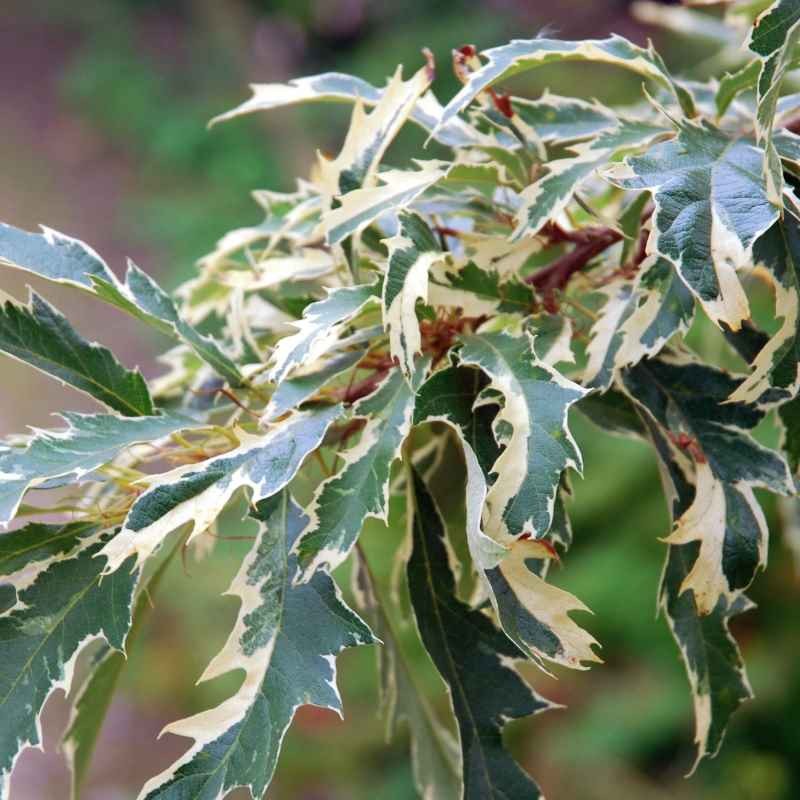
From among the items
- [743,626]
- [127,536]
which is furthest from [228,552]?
[127,536]

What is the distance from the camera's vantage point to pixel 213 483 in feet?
1.74

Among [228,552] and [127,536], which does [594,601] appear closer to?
[228,552]

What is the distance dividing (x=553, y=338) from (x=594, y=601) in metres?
1.49

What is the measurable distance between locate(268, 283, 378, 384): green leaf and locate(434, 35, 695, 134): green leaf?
11cm

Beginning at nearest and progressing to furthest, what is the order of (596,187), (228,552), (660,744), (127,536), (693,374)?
(127,536), (693,374), (596,187), (660,744), (228,552)

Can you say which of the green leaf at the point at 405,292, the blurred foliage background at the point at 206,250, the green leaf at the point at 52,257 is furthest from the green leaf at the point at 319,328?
the blurred foliage background at the point at 206,250

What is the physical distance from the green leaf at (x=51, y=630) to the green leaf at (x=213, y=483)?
49 millimetres

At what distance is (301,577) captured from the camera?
536 mm

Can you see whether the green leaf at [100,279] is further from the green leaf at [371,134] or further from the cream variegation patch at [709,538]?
the cream variegation patch at [709,538]

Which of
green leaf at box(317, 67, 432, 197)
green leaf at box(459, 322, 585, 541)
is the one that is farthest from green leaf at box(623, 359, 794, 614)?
green leaf at box(317, 67, 432, 197)

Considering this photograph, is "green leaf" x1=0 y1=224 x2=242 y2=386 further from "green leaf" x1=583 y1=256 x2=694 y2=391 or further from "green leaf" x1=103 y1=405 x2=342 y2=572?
"green leaf" x1=583 y1=256 x2=694 y2=391

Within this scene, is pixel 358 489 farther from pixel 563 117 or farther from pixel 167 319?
pixel 563 117

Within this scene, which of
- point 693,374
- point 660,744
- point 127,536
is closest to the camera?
point 127,536

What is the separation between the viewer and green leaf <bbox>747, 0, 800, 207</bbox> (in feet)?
1.60
